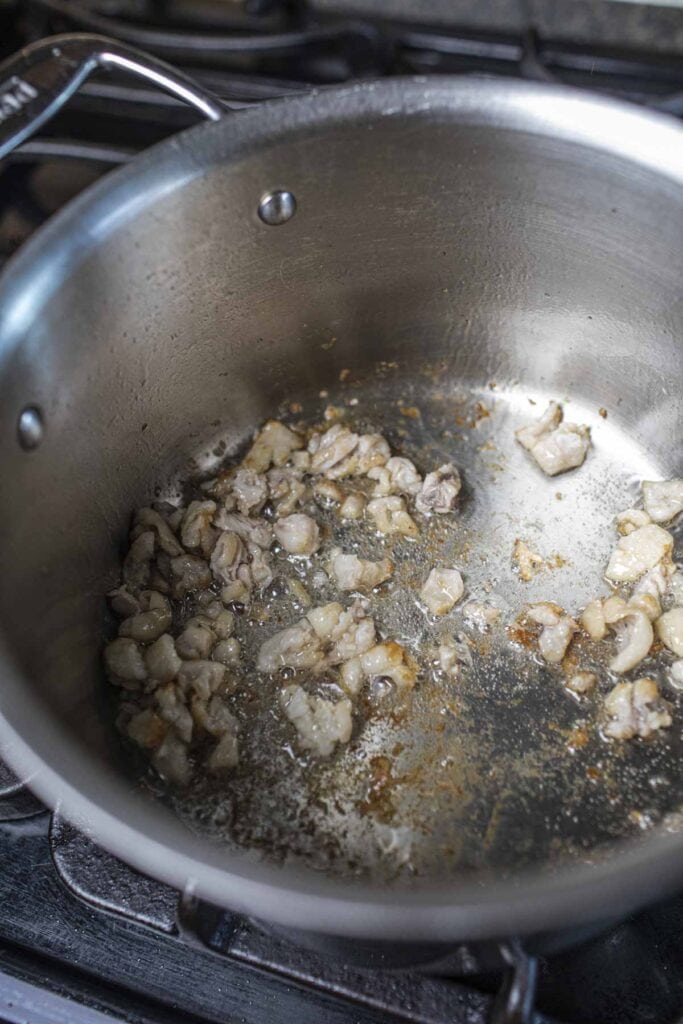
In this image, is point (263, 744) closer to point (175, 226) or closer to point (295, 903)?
point (295, 903)

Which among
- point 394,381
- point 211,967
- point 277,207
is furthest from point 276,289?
point 211,967

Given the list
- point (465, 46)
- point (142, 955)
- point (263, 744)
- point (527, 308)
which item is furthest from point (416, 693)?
point (465, 46)

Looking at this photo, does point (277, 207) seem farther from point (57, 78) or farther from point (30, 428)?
point (30, 428)

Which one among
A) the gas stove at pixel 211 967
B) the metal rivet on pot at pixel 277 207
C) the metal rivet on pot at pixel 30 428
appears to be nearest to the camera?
the gas stove at pixel 211 967

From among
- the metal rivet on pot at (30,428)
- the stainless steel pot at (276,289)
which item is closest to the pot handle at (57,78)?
the stainless steel pot at (276,289)

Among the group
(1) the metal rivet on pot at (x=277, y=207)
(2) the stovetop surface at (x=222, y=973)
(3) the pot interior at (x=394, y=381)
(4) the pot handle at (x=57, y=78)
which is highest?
(4) the pot handle at (x=57, y=78)

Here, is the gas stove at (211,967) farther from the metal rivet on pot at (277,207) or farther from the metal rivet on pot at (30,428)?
the metal rivet on pot at (277,207)

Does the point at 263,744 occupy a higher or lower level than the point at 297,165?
lower

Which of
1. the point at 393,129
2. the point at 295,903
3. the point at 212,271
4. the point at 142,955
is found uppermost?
the point at 393,129
